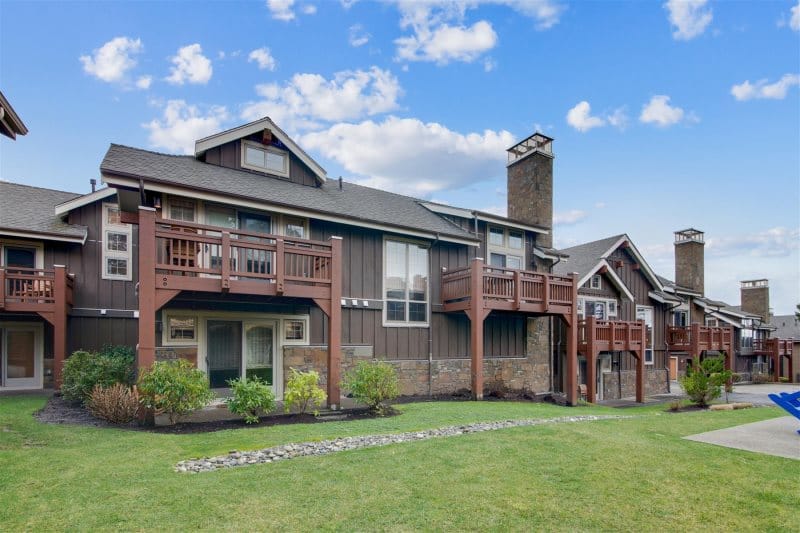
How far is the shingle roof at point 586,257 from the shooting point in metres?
21.0

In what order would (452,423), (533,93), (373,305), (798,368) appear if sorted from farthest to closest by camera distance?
(798,368) → (533,93) → (373,305) → (452,423)

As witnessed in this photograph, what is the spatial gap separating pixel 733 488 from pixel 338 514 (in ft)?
15.0

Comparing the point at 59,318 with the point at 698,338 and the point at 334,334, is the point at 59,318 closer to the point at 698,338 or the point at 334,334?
the point at 334,334

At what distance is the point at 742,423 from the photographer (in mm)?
9609

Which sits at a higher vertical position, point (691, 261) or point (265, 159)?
point (265, 159)

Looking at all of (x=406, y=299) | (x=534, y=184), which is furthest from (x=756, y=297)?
(x=406, y=299)

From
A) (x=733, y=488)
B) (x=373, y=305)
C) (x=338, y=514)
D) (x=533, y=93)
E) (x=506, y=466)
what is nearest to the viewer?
(x=338, y=514)

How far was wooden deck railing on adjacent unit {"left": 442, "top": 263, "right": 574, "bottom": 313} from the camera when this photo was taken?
13805 mm

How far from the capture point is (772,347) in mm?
31469

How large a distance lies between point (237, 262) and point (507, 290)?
27.1 ft

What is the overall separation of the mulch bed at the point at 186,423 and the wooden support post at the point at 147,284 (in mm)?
1172

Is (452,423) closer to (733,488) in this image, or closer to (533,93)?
(733,488)

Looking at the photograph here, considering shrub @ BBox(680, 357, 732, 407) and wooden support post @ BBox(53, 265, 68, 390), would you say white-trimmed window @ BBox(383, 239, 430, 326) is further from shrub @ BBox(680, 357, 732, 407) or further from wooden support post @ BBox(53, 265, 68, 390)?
shrub @ BBox(680, 357, 732, 407)

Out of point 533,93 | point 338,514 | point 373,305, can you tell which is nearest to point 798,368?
point 533,93
